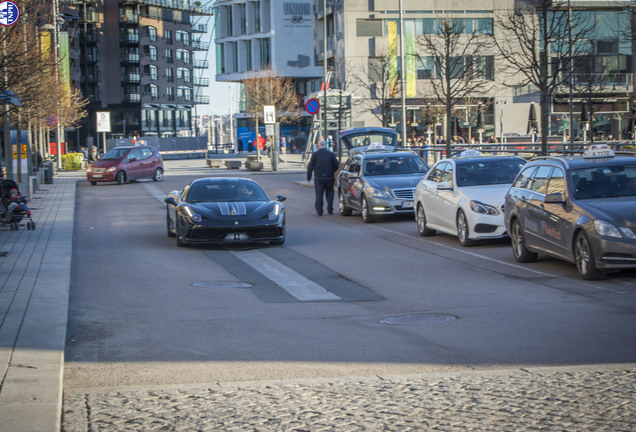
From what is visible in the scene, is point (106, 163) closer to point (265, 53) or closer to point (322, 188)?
point (322, 188)

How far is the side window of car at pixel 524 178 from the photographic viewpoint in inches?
550

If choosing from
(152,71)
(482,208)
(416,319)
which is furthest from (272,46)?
(416,319)

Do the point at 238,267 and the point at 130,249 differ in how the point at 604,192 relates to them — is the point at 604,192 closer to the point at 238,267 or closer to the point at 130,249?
the point at 238,267

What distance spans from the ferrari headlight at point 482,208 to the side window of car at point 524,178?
1.57 metres

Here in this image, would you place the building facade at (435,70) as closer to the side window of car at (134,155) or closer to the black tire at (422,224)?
the side window of car at (134,155)

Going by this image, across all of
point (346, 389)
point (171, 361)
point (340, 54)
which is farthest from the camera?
point (340, 54)

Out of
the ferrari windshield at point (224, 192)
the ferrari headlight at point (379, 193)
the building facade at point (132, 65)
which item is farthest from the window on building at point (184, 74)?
the ferrari windshield at point (224, 192)

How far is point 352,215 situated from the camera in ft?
81.2

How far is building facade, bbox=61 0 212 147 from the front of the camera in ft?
370

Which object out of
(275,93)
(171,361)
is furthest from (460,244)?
(275,93)

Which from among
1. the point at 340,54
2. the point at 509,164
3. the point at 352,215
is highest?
the point at 340,54

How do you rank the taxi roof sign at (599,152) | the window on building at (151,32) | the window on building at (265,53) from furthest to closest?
the window on building at (151,32) → the window on building at (265,53) → the taxi roof sign at (599,152)

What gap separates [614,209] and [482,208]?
450cm

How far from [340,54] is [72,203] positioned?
46.9 m
